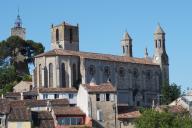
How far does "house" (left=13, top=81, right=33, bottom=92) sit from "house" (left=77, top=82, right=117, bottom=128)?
138 ft

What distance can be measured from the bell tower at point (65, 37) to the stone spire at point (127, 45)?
15576mm

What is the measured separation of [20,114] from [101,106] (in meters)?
9.96

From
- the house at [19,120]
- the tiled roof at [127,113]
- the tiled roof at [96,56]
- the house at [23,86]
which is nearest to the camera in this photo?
the house at [19,120]

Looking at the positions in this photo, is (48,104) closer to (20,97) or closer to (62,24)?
(20,97)

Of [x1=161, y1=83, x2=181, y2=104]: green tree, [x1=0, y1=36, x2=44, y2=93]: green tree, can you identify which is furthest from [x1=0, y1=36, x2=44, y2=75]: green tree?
[x1=161, y1=83, x2=181, y2=104]: green tree

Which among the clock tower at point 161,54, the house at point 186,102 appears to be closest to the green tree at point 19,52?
the clock tower at point 161,54

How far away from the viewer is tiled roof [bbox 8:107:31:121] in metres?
76.8

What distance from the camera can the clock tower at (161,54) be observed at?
146 m

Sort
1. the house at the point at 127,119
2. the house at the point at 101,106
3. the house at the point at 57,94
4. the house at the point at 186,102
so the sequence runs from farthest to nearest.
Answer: the house at the point at 57,94
the house at the point at 186,102
the house at the point at 101,106
the house at the point at 127,119

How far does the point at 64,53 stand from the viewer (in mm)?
126000

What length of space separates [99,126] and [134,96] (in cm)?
5408

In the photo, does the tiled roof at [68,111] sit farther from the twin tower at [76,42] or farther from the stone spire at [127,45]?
the stone spire at [127,45]

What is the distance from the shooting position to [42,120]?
79.2m

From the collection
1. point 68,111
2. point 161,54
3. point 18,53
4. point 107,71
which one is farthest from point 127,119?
point 18,53
